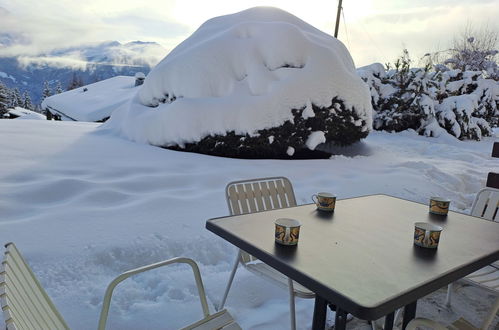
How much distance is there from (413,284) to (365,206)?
1084mm

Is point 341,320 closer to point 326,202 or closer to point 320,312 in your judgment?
point 320,312

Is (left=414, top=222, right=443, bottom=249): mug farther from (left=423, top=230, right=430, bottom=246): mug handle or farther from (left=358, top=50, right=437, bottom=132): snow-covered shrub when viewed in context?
(left=358, top=50, right=437, bottom=132): snow-covered shrub

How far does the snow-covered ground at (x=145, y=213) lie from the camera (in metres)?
2.27

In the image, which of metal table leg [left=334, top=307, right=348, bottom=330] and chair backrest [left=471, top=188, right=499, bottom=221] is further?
chair backrest [left=471, top=188, right=499, bottom=221]

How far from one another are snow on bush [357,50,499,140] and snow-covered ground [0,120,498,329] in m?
5.02

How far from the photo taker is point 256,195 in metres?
2.53

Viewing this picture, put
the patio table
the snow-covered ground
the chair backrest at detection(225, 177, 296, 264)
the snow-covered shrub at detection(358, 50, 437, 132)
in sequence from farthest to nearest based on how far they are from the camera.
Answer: the snow-covered shrub at detection(358, 50, 437, 132)
the chair backrest at detection(225, 177, 296, 264)
the snow-covered ground
the patio table

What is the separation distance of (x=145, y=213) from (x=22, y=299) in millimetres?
2170

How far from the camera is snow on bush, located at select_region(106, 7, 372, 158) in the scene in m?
5.41

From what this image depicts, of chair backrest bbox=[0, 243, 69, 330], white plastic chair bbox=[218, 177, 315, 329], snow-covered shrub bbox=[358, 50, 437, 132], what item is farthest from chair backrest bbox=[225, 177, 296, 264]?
snow-covered shrub bbox=[358, 50, 437, 132]

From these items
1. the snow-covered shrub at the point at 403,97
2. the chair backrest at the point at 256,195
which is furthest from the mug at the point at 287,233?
the snow-covered shrub at the point at 403,97

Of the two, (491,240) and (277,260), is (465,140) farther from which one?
(277,260)

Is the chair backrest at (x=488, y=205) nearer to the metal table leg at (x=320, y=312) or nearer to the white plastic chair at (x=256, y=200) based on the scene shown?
the white plastic chair at (x=256, y=200)

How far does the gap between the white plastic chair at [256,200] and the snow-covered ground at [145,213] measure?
0.34m
